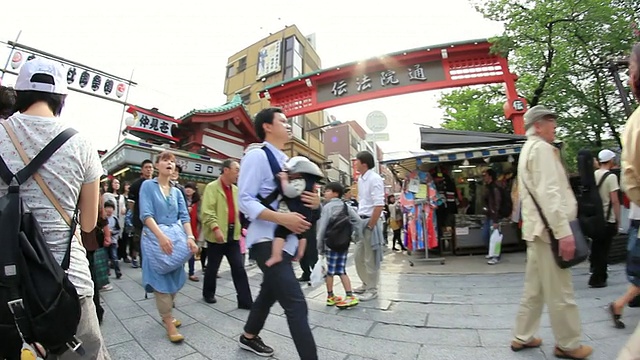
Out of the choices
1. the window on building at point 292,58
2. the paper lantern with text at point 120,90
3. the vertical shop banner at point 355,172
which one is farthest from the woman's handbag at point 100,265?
the window on building at point 292,58

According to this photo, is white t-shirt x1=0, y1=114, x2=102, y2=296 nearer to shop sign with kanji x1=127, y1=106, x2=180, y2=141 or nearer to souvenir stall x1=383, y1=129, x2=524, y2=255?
souvenir stall x1=383, y1=129, x2=524, y2=255

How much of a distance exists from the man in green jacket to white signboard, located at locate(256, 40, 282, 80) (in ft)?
66.3

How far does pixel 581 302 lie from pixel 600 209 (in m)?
1.24

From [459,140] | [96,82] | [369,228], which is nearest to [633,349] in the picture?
[369,228]

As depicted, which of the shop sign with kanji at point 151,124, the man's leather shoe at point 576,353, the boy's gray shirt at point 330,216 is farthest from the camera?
the shop sign with kanji at point 151,124

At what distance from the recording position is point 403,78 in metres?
10.4

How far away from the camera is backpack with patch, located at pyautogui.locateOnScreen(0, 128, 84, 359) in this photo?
118 cm

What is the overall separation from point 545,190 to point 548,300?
0.83 meters

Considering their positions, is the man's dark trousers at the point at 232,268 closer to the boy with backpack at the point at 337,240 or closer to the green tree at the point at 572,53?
the boy with backpack at the point at 337,240

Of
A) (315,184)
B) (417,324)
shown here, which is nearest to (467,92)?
(417,324)

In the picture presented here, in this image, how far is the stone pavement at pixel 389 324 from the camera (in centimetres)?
258

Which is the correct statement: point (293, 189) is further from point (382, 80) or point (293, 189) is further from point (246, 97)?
point (246, 97)

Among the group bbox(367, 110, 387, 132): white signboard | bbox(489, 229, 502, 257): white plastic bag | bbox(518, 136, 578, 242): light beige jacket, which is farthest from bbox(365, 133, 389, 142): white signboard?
bbox(518, 136, 578, 242): light beige jacket

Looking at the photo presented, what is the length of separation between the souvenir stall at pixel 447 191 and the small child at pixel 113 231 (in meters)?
5.61
